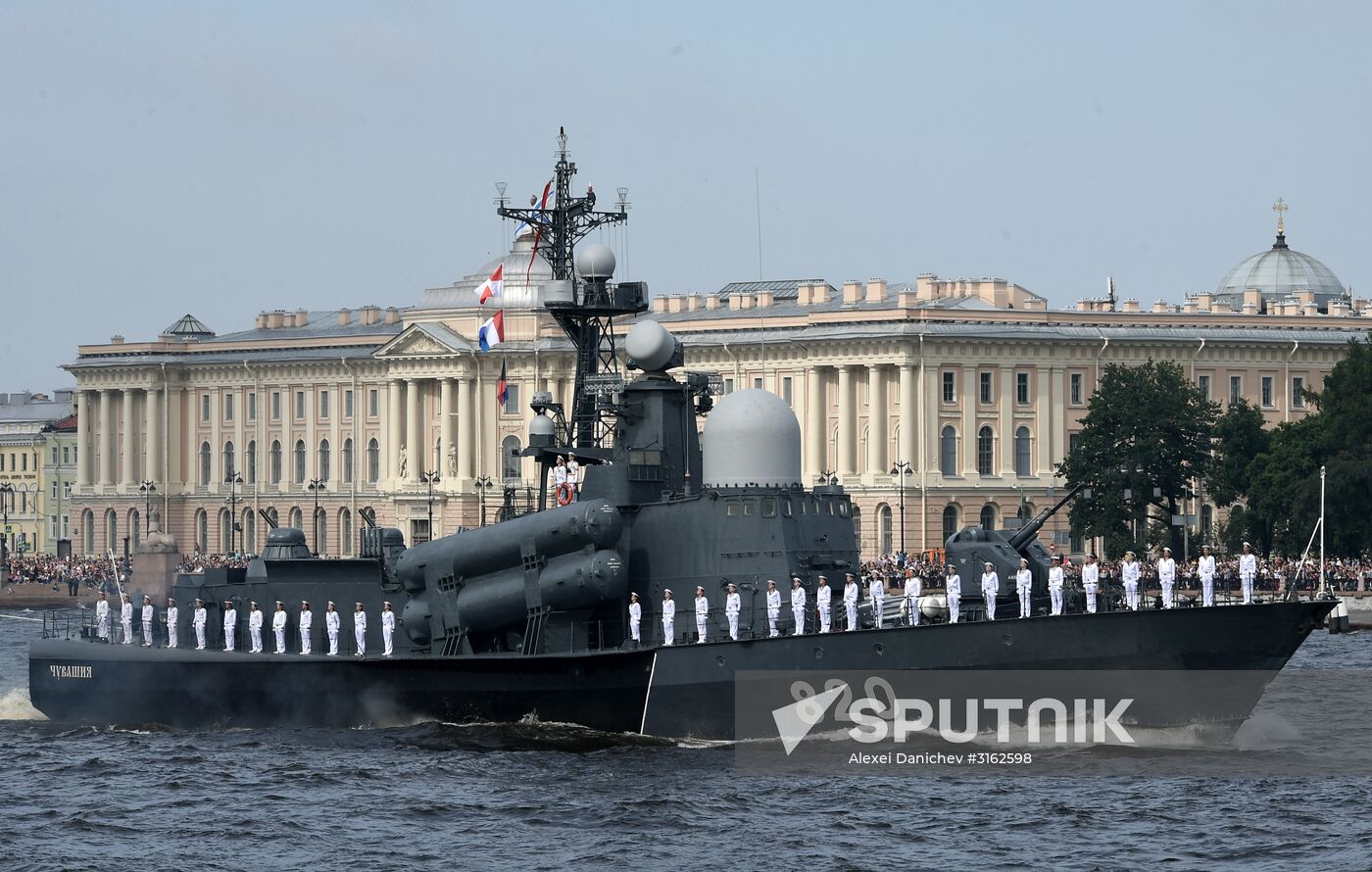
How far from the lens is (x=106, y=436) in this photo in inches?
6048

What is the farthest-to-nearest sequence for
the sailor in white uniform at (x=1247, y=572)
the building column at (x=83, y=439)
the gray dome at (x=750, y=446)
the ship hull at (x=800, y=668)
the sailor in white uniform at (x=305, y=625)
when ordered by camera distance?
the building column at (x=83, y=439)
the sailor in white uniform at (x=305, y=625)
the gray dome at (x=750, y=446)
the sailor in white uniform at (x=1247, y=572)
the ship hull at (x=800, y=668)

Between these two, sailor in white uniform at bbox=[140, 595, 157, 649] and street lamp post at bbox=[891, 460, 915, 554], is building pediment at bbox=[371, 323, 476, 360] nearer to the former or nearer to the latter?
street lamp post at bbox=[891, 460, 915, 554]

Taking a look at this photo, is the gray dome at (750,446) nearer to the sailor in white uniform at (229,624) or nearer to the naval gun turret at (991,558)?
the naval gun turret at (991,558)

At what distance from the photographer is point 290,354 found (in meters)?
145

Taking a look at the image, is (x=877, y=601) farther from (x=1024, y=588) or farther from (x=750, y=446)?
(x=750, y=446)

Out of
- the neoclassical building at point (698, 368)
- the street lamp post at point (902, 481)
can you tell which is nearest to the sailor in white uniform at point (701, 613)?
the neoclassical building at point (698, 368)

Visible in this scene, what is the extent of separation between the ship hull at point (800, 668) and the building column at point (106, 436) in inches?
4331

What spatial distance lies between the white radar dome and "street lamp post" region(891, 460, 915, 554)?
224 ft

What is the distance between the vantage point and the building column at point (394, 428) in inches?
5561

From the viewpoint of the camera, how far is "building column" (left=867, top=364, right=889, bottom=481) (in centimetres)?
11975

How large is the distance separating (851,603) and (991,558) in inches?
150

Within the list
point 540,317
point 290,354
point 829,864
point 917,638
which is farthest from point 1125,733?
point 290,354

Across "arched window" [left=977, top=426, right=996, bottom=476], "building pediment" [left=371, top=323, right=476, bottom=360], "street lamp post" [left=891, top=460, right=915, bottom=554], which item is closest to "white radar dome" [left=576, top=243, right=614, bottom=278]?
"street lamp post" [left=891, top=460, right=915, bottom=554]

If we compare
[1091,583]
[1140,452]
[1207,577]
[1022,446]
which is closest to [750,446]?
[1091,583]
